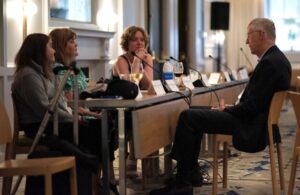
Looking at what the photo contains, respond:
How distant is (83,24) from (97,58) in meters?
0.43

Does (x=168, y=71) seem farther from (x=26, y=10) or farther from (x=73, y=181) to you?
(x=26, y=10)

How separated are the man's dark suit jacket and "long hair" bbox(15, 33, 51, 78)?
1.17m

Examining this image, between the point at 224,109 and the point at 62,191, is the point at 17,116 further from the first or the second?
the point at 224,109

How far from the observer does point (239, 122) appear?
3.44 m

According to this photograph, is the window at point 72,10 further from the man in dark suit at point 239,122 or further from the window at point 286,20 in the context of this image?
the window at point 286,20

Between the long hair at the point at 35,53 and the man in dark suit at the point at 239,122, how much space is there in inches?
34.0

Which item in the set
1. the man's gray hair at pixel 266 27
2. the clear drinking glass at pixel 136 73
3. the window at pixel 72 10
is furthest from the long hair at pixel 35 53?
the window at pixel 72 10

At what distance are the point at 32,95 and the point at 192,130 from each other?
38.0 inches

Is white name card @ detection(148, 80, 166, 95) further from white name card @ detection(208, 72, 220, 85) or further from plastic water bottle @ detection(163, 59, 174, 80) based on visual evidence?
white name card @ detection(208, 72, 220, 85)

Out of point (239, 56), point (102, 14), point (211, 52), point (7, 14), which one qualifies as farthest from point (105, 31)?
point (239, 56)

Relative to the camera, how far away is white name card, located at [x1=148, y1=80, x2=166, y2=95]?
330 cm

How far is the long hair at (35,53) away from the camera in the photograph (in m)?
3.16

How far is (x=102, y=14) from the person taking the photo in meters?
6.39

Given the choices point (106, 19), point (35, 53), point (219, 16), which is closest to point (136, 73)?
point (35, 53)
